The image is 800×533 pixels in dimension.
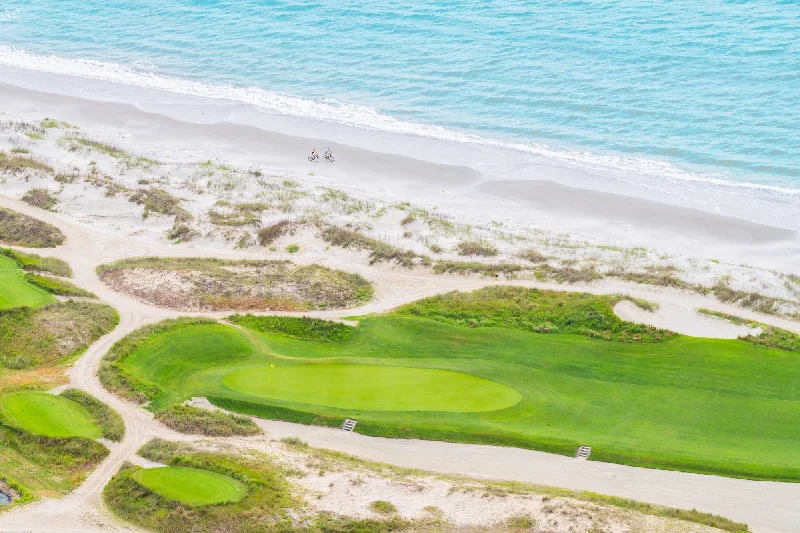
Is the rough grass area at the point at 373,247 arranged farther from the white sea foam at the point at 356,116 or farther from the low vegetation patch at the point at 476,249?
the white sea foam at the point at 356,116

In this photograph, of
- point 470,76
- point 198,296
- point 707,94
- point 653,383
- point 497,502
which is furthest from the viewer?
point 470,76

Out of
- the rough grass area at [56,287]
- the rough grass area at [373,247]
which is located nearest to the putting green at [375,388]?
the rough grass area at [56,287]

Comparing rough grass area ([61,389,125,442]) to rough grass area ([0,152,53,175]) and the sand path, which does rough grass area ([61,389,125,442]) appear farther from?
rough grass area ([0,152,53,175])

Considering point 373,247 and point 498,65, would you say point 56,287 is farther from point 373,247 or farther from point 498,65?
point 498,65

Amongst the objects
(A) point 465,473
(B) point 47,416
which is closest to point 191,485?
(B) point 47,416

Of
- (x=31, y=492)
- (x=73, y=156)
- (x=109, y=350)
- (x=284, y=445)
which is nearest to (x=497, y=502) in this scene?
(x=284, y=445)

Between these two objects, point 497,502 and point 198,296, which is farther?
point 198,296

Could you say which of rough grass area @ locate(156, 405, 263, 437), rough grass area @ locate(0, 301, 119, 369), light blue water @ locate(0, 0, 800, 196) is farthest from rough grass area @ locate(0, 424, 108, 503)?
light blue water @ locate(0, 0, 800, 196)

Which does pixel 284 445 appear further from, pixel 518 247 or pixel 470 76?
pixel 470 76

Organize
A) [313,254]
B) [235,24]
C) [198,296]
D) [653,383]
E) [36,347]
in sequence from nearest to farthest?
[653,383] < [36,347] < [198,296] < [313,254] < [235,24]
